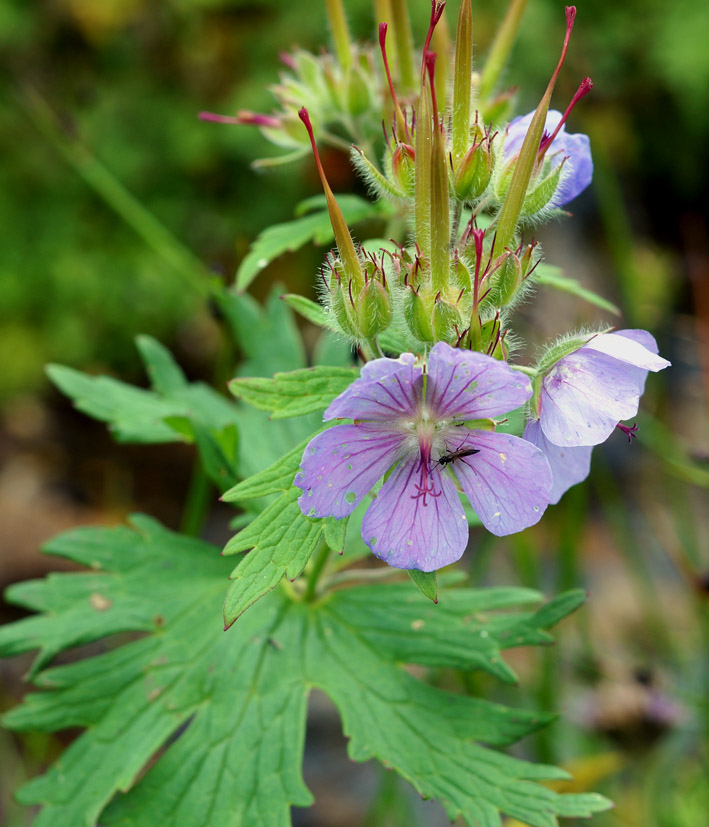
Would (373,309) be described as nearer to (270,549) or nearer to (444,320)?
(444,320)

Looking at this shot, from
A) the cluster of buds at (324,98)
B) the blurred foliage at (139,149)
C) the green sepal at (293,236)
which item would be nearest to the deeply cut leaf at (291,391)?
the green sepal at (293,236)

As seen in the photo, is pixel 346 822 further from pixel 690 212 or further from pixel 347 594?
pixel 690 212

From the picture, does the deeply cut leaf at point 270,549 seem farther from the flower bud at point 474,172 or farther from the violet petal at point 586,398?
the flower bud at point 474,172

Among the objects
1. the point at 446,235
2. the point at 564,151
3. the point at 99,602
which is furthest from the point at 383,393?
the point at 99,602

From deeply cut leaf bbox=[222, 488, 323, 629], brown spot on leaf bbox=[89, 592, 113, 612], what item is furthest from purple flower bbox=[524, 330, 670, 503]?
brown spot on leaf bbox=[89, 592, 113, 612]

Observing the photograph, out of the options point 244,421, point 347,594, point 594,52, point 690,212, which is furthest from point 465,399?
point 690,212
